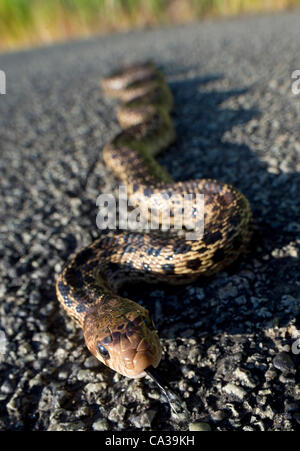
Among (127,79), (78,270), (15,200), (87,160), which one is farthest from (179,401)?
(127,79)

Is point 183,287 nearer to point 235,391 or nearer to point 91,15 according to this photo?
point 235,391

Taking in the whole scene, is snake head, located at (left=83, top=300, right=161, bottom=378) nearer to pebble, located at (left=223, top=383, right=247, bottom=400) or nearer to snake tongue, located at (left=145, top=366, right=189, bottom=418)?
snake tongue, located at (left=145, top=366, right=189, bottom=418)

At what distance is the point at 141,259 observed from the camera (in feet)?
11.9

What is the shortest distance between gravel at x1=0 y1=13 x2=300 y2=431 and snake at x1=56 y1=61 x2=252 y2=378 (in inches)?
7.2

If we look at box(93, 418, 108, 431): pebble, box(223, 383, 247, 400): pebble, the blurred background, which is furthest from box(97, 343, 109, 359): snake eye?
the blurred background

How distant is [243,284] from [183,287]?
20.4 inches

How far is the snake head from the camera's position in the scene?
2.57 meters

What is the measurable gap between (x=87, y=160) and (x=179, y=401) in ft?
13.5

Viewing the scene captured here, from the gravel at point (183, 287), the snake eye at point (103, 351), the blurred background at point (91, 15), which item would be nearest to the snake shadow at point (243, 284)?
the gravel at point (183, 287)

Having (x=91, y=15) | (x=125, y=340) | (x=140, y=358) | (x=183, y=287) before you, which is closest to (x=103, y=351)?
(x=125, y=340)

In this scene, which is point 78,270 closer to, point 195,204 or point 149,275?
point 149,275

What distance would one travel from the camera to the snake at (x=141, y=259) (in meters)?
2.71

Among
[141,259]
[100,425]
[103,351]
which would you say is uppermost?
[141,259]

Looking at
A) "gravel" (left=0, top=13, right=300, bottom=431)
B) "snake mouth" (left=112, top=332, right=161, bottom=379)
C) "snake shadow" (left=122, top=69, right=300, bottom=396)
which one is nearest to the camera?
"snake mouth" (left=112, top=332, right=161, bottom=379)
